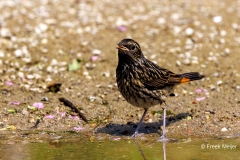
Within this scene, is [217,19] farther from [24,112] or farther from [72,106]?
[24,112]

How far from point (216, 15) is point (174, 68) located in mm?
3130

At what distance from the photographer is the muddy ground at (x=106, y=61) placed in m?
9.48

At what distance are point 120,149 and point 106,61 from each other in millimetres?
4058

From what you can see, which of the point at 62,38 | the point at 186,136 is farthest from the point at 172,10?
the point at 186,136

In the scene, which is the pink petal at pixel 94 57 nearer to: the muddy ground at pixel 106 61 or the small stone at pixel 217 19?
the muddy ground at pixel 106 61

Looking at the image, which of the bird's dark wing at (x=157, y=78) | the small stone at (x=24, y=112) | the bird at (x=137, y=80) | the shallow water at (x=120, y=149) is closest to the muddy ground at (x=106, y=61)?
the small stone at (x=24, y=112)

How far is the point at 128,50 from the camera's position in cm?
874

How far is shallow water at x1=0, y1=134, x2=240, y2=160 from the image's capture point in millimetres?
7836

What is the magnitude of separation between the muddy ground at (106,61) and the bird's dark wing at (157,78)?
2.41ft

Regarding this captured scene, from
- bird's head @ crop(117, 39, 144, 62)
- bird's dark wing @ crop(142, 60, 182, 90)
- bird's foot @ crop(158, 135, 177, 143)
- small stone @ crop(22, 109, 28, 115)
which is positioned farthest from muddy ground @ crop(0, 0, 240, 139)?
bird's head @ crop(117, 39, 144, 62)

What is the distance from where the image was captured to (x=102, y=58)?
1217 cm

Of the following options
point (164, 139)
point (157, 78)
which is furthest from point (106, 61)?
point (164, 139)

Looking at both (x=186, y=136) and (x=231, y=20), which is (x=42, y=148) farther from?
(x=231, y=20)

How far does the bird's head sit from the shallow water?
1316 mm
